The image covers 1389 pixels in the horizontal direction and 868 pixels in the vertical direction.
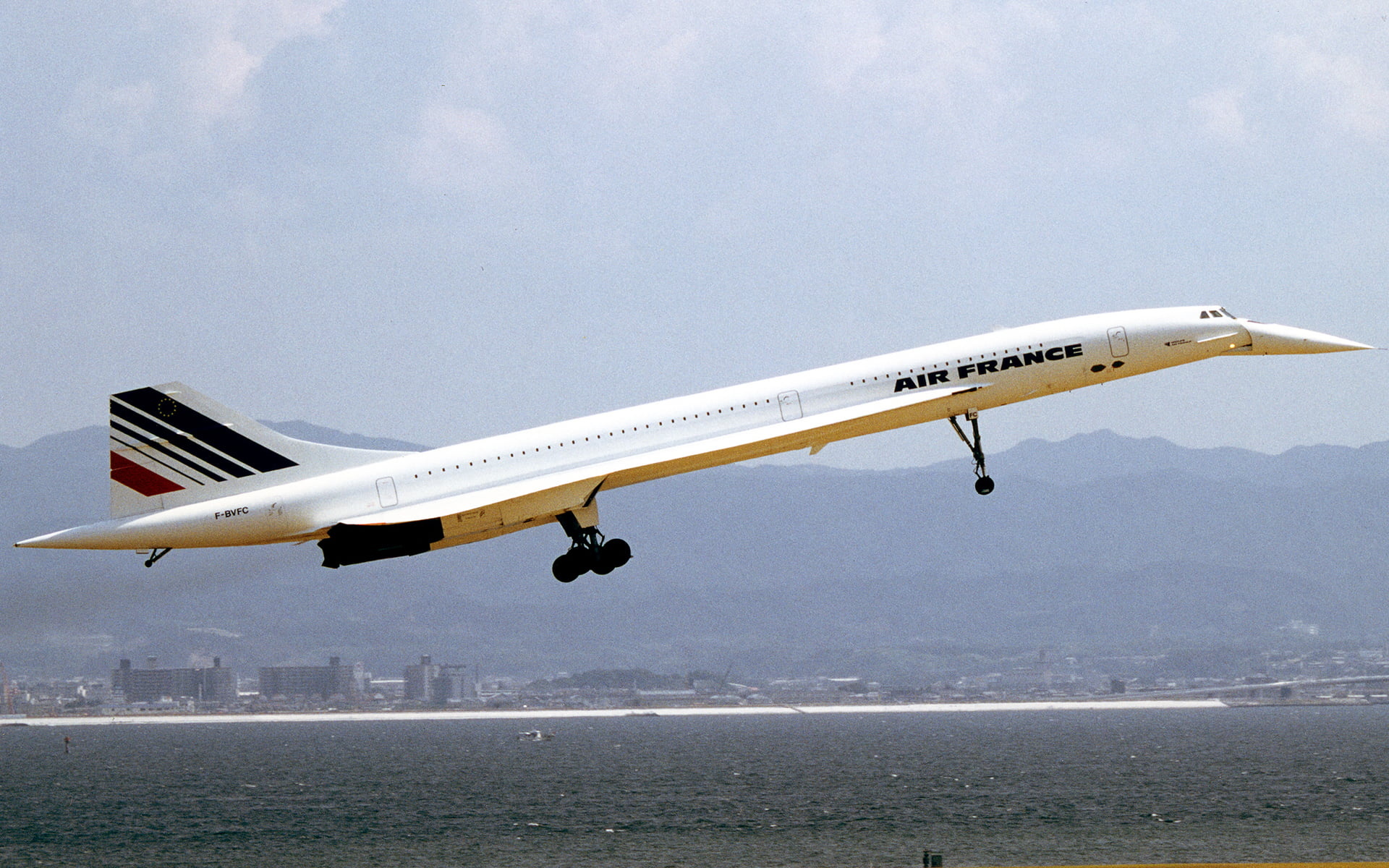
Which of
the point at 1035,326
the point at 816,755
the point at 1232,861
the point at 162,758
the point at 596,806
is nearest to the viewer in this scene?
the point at 1035,326

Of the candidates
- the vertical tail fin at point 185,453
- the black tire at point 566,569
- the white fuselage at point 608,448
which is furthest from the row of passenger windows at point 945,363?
the vertical tail fin at point 185,453

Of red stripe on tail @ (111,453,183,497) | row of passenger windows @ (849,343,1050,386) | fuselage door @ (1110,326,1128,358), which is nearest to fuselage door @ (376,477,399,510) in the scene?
red stripe on tail @ (111,453,183,497)

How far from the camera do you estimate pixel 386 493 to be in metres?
28.5

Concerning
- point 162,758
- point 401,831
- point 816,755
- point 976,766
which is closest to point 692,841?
point 401,831

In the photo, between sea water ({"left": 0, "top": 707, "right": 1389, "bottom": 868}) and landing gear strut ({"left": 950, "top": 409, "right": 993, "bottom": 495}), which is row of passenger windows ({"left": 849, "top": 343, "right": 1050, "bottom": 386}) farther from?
sea water ({"left": 0, "top": 707, "right": 1389, "bottom": 868})

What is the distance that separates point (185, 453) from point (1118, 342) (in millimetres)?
18522

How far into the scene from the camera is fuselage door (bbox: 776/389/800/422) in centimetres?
2883

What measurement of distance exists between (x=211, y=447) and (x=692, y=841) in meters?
76.0

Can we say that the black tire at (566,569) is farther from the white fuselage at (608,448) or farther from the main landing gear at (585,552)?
the white fuselage at (608,448)

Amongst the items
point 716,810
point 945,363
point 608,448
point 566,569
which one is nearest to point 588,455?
point 608,448

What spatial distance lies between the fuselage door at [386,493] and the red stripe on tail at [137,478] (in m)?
3.89

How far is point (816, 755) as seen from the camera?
18588 cm

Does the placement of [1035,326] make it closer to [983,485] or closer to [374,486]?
[983,485]

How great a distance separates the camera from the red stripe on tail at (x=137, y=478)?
2811 centimetres
